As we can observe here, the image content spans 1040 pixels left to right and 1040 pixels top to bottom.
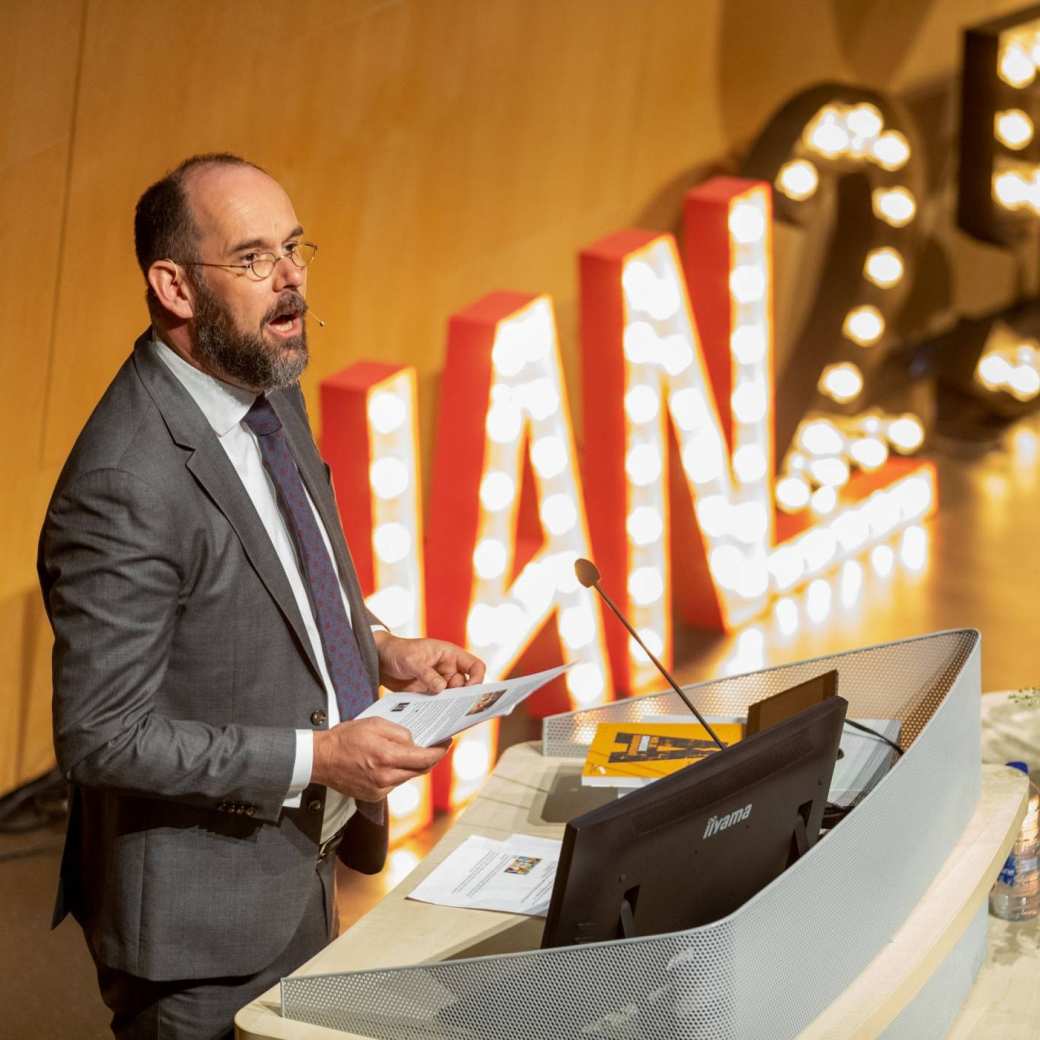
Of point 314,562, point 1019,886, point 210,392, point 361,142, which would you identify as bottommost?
point 1019,886

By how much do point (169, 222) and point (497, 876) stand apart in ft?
3.12

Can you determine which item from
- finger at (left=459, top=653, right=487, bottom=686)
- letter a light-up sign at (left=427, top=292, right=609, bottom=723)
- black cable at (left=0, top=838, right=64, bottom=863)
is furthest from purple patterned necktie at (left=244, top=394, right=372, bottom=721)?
black cable at (left=0, top=838, right=64, bottom=863)

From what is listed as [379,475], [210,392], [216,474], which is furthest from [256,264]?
[379,475]

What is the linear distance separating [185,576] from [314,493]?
32cm

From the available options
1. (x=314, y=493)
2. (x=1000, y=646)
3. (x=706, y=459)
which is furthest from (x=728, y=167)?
(x=314, y=493)

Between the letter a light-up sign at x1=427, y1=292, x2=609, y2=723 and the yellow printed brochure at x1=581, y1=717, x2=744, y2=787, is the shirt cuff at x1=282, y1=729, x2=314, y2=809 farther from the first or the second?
the letter a light-up sign at x1=427, y1=292, x2=609, y2=723

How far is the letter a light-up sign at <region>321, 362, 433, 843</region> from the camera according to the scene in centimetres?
391

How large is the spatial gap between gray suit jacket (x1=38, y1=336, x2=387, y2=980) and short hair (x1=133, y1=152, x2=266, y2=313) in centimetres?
13

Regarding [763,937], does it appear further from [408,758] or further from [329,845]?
[329,845]

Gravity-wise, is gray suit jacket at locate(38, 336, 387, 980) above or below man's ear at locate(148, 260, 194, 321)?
below

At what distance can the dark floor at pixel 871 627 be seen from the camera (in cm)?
357

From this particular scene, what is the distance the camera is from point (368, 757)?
2141mm

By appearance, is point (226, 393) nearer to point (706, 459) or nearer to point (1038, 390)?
point (706, 459)

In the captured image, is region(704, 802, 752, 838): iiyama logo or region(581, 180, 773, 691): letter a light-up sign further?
region(581, 180, 773, 691): letter a light-up sign
